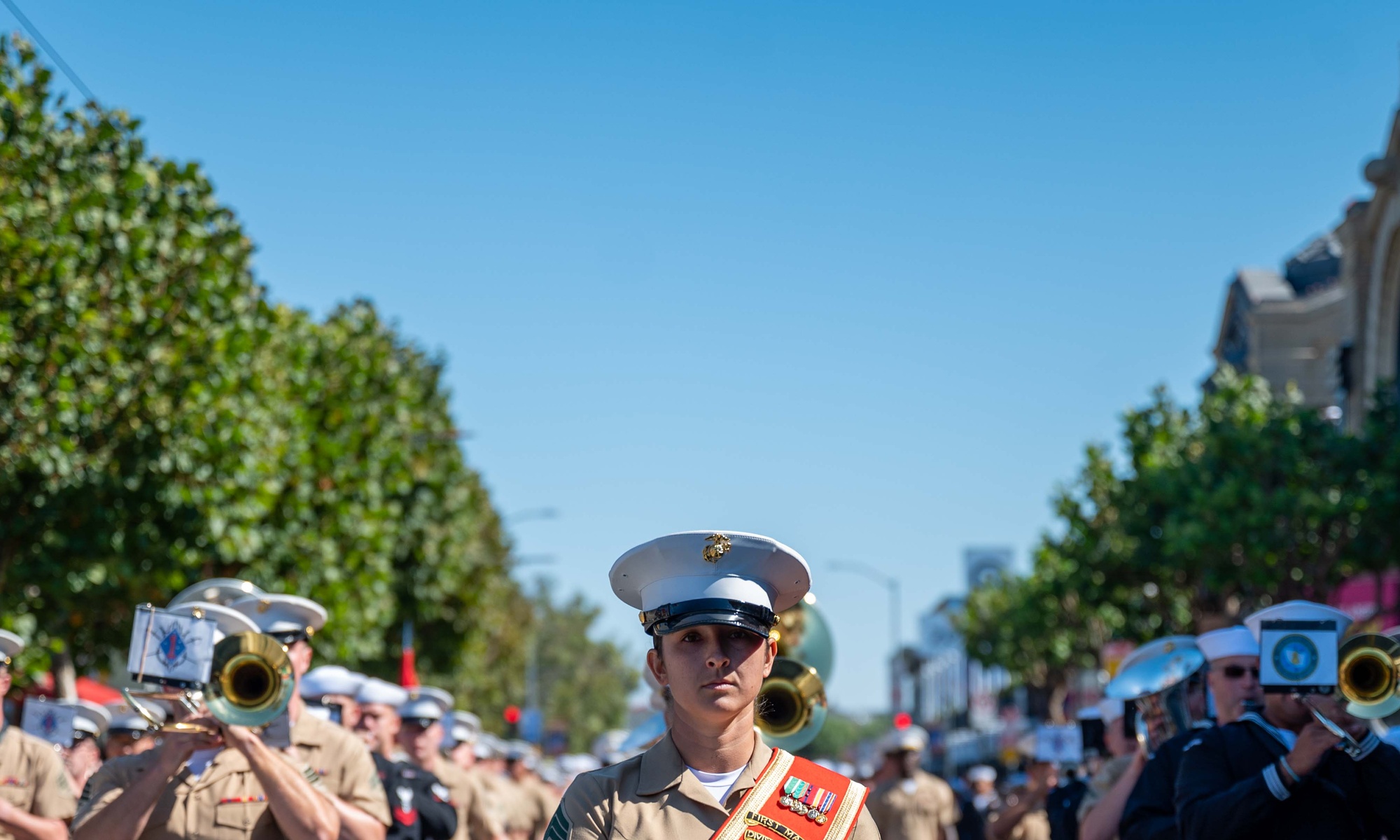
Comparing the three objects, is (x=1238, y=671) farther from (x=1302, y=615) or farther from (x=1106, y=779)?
(x=1106, y=779)

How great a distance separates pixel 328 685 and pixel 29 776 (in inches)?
74.1

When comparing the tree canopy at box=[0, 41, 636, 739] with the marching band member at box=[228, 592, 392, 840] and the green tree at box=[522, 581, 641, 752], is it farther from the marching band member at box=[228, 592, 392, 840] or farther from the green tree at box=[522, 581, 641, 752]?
the green tree at box=[522, 581, 641, 752]

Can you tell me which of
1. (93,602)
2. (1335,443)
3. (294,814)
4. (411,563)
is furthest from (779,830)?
(411,563)

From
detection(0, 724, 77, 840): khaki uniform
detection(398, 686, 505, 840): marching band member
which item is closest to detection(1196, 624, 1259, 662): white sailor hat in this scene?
detection(0, 724, 77, 840): khaki uniform

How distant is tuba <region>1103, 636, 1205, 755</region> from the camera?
7.89 m

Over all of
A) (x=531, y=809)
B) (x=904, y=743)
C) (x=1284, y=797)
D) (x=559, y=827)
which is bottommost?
(x=559, y=827)

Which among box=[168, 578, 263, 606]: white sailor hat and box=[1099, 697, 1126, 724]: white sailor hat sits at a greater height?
box=[1099, 697, 1126, 724]: white sailor hat

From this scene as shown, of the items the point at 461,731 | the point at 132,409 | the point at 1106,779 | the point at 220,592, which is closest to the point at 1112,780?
the point at 1106,779

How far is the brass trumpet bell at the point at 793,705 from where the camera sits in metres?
6.64

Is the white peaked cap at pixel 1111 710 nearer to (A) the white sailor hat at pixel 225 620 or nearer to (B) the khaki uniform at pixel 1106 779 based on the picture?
(B) the khaki uniform at pixel 1106 779

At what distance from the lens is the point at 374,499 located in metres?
25.1

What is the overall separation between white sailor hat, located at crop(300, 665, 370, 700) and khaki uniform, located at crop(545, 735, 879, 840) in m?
5.79

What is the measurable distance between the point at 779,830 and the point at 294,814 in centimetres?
269

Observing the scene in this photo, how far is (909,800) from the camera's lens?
13.6 m
